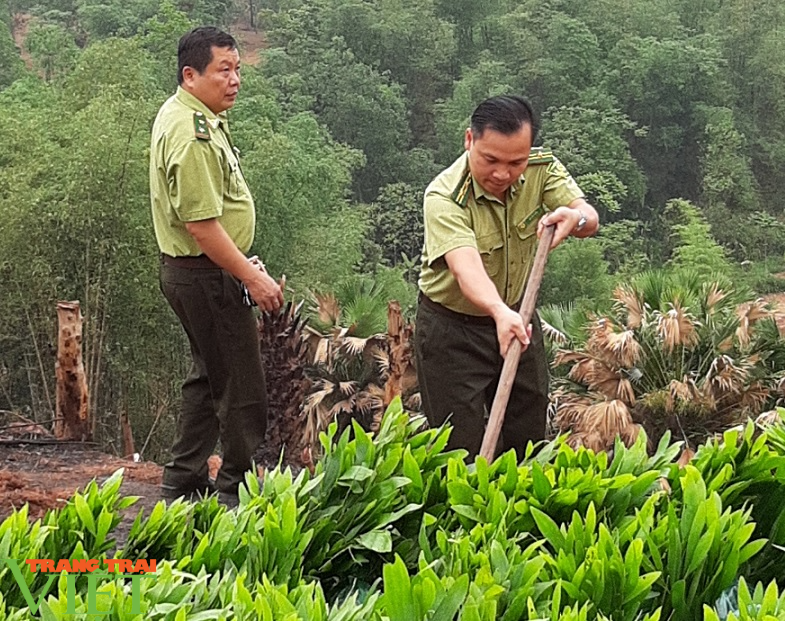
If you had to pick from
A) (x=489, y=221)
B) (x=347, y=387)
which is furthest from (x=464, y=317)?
(x=347, y=387)

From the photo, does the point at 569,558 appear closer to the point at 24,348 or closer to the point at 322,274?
the point at 24,348

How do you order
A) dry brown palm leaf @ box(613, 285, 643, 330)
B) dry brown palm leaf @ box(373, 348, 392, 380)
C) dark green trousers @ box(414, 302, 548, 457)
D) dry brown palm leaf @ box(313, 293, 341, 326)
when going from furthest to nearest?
dry brown palm leaf @ box(313, 293, 341, 326)
dry brown palm leaf @ box(373, 348, 392, 380)
dry brown palm leaf @ box(613, 285, 643, 330)
dark green trousers @ box(414, 302, 548, 457)

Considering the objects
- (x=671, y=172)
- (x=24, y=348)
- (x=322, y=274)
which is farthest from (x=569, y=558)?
→ (x=671, y=172)

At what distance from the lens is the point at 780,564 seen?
1952 millimetres

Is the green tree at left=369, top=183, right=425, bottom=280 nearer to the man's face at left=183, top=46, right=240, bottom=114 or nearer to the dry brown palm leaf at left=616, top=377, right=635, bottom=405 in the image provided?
the dry brown palm leaf at left=616, top=377, right=635, bottom=405

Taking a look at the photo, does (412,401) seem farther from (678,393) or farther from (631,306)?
(678,393)

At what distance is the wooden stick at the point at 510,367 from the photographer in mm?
2404

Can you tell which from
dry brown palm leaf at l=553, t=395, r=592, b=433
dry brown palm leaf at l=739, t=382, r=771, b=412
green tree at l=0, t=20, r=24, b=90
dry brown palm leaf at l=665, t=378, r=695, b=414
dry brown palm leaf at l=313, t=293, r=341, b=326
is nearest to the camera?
dry brown palm leaf at l=665, t=378, r=695, b=414

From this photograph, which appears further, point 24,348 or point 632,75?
point 632,75

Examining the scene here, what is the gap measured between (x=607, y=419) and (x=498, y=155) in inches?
248

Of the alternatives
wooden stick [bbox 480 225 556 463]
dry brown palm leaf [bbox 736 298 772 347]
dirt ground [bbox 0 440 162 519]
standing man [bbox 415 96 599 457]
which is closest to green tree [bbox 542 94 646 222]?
dry brown palm leaf [bbox 736 298 772 347]

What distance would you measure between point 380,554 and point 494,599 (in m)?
0.44

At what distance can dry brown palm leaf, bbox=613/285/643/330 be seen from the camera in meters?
9.38

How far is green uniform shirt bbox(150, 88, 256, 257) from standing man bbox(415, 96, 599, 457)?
71 centimetres
